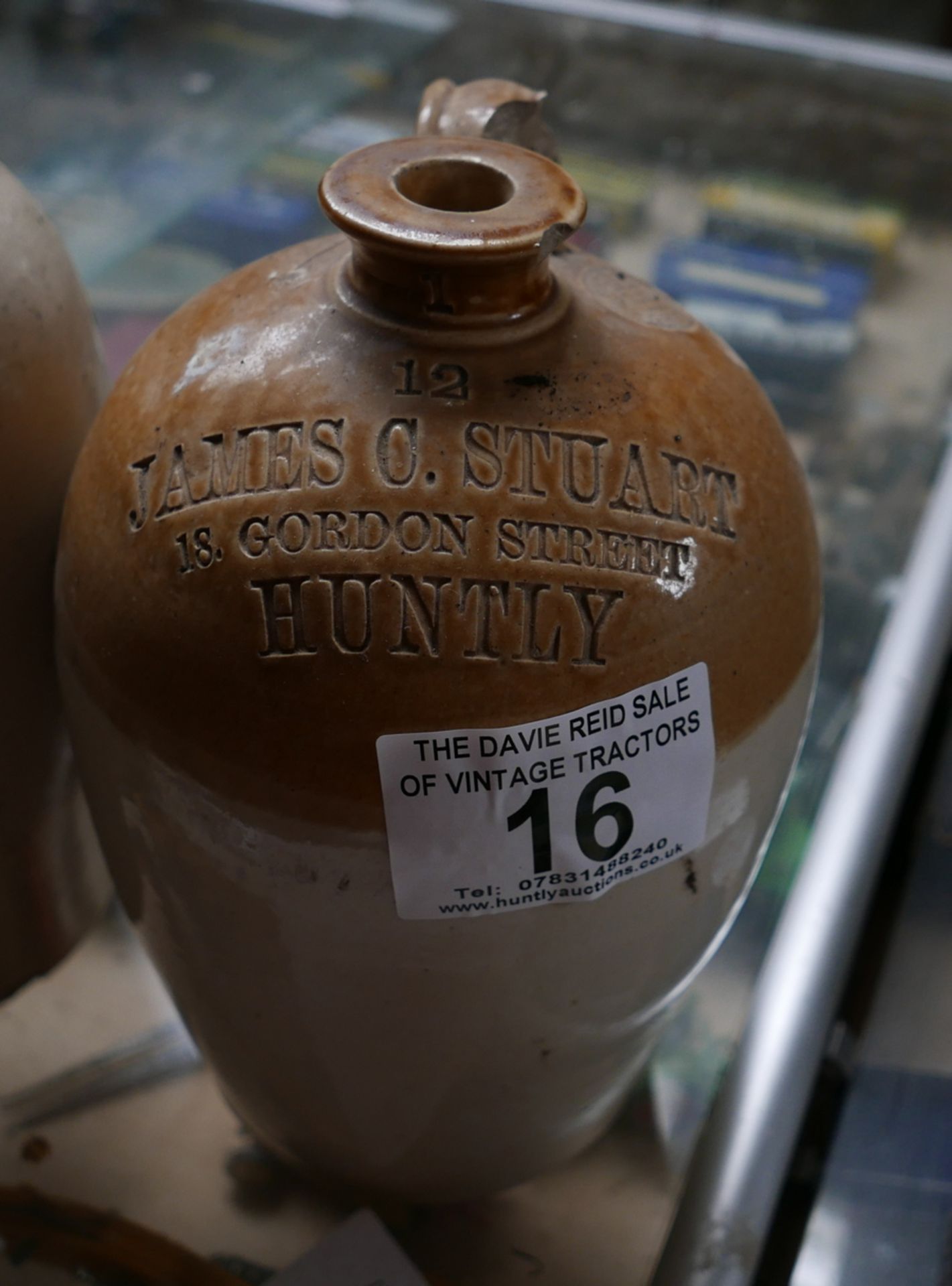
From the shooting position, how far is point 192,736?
59 centimetres

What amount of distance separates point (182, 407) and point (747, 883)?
39 centimetres

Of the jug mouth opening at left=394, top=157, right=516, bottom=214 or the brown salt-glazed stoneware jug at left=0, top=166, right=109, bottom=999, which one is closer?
the jug mouth opening at left=394, top=157, right=516, bottom=214

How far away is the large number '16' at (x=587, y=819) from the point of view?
581 mm

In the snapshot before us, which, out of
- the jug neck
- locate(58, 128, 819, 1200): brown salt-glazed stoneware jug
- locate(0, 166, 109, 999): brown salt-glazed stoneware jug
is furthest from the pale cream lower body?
the jug neck

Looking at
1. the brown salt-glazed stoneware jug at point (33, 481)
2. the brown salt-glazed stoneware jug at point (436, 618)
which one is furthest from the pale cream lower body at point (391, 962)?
the brown salt-glazed stoneware jug at point (33, 481)

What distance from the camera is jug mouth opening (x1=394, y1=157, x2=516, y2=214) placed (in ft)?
1.99

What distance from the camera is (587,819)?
0.59 metres

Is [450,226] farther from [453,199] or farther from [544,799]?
[544,799]

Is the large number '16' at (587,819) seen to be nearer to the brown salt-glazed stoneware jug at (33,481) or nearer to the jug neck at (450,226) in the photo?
the jug neck at (450,226)

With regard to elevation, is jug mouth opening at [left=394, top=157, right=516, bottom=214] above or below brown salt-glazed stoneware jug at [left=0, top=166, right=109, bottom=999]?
above

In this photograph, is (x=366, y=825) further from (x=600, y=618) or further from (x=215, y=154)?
(x=215, y=154)

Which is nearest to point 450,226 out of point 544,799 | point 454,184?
point 454,184

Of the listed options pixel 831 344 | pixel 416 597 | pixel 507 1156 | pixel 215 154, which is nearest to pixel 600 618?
pixel 416 597

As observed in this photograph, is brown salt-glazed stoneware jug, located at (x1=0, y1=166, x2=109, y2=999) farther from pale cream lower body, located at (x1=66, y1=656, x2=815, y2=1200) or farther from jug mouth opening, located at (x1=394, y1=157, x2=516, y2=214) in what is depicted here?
jug mouth opening, located at (x1=394, y1=157, x2=516, y2=214)
